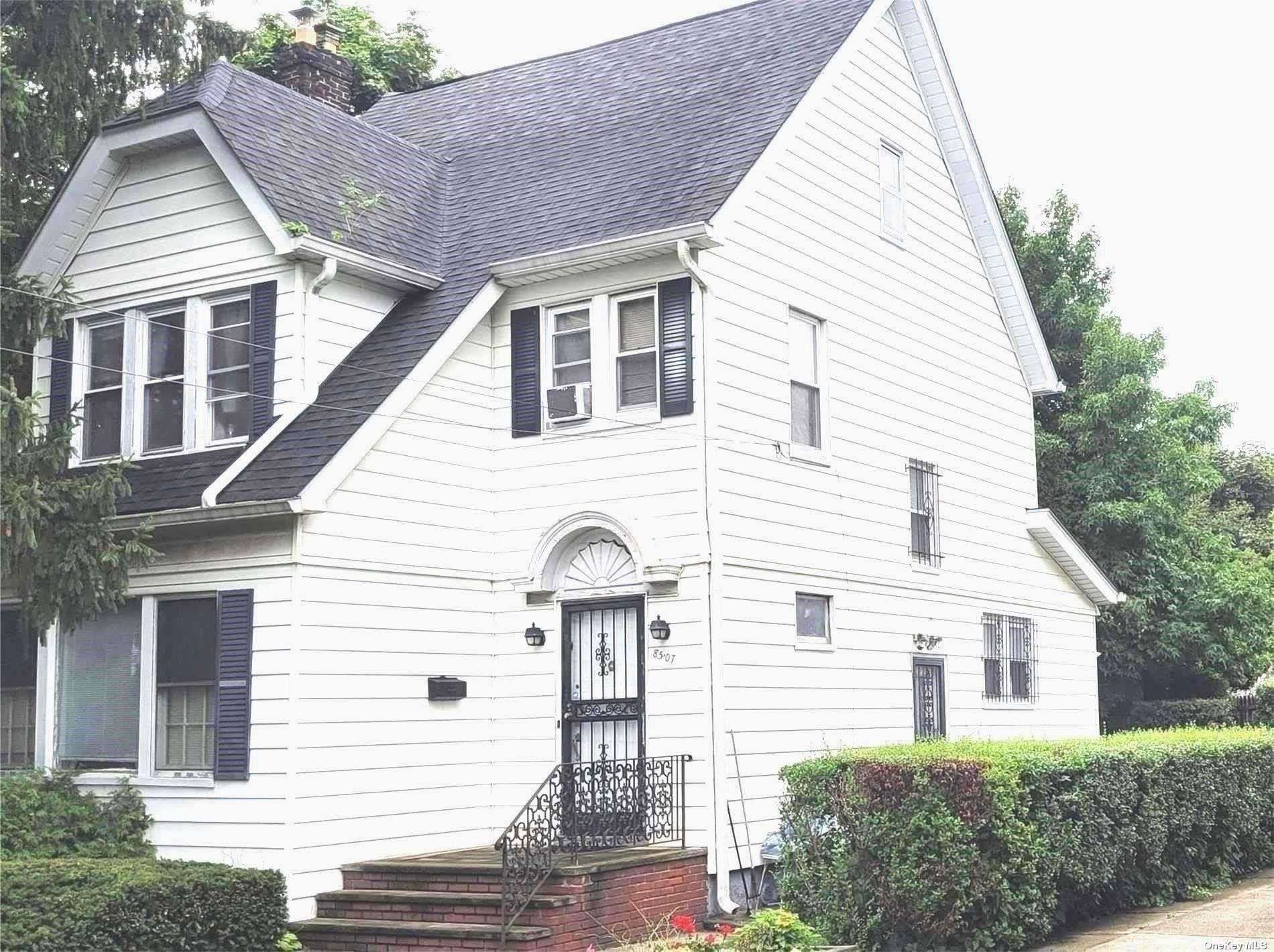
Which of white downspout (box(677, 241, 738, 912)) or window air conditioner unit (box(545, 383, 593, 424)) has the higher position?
window air conditioner unit (box(545, 383, 593, 424))

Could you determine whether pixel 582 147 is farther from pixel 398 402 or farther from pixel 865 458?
pixel 398 402

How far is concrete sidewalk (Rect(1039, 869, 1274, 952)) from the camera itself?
12.4 meters

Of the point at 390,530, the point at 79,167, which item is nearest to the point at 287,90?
the point at 79,167

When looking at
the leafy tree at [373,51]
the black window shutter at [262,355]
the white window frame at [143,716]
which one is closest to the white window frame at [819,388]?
the black window shutter at [262,355]

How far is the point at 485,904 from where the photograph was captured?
12.7 meters

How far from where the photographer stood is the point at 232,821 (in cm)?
1355

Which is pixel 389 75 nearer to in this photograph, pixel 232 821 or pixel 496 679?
pixel 496 679

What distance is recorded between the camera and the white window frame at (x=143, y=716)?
1408 cm

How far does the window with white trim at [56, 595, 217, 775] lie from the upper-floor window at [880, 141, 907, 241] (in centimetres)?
954

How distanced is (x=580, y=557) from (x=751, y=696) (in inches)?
87.3

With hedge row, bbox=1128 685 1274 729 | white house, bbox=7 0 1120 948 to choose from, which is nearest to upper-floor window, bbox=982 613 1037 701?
white house, bbox=7 0 1120 948

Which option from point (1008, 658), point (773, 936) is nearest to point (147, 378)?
point (773, 936)

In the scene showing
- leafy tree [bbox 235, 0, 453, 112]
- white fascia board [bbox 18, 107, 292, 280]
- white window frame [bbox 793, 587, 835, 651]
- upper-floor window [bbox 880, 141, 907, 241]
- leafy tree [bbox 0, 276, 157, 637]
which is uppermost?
leafy tree [bbox 235, 0, 453, 112]

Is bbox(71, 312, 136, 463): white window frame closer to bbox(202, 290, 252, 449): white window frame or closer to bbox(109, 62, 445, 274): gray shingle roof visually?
bbox(202, 290, 252, 449): white window frame
